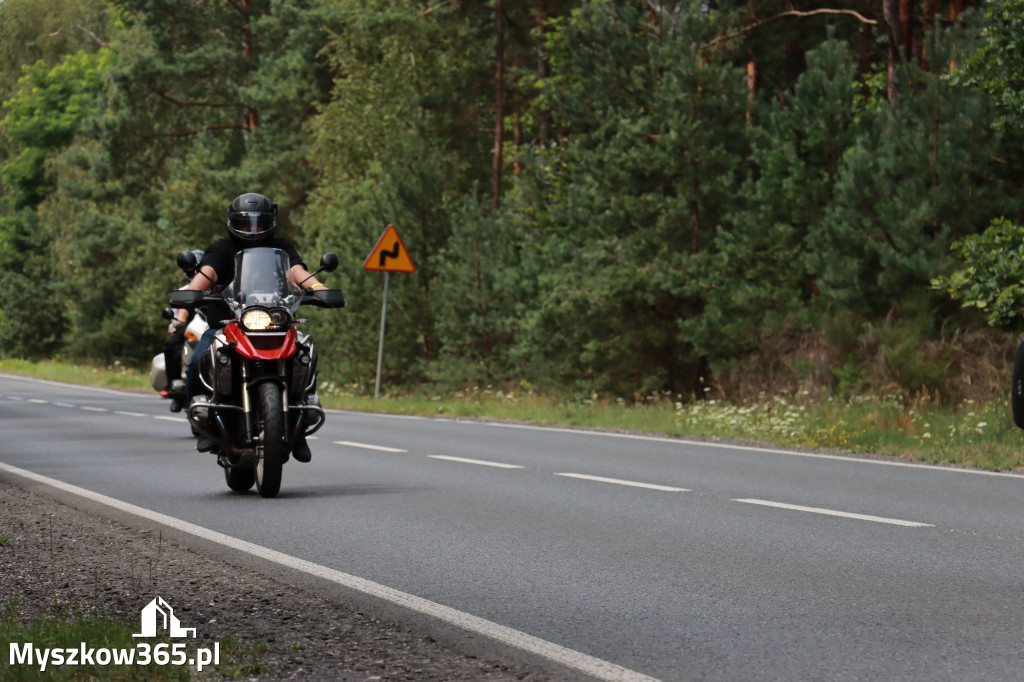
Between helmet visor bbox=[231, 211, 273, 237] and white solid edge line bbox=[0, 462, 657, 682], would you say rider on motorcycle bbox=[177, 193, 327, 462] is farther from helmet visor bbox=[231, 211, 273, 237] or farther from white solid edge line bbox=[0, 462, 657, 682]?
white solid edge line bbox=[0, 462, 657, 682]

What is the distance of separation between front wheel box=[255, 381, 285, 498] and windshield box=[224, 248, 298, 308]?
613 millimetres

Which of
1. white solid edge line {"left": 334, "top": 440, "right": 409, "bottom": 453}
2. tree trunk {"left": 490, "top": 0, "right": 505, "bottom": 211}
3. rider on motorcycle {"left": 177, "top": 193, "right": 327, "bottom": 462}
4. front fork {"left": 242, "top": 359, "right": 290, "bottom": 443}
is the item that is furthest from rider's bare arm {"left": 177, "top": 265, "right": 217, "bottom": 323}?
tree trunk {"left": 490, "top": 0, "right": 505, "bottom": 211}

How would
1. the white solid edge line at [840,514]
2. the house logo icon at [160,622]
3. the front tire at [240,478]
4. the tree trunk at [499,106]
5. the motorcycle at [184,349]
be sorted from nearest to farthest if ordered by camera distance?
the house logo icon at [160,622]
the white solid edge line at [840,514]
the front tire at [240,478]
the motorcycle at [184,349]
the tree trunk at [499,106]

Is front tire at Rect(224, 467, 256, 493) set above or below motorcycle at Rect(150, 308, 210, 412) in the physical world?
below

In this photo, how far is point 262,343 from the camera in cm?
1032

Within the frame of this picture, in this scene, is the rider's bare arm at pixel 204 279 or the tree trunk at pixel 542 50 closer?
the rider's bare arm at pixel 204 279

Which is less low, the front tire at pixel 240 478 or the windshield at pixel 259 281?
the windshield at pixel 259 281

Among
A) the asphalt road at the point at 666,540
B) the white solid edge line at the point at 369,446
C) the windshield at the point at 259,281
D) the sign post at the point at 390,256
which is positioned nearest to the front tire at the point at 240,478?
the asphalt road at the point at 666,540

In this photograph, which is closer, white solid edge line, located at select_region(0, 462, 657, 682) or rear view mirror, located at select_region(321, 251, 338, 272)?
white solid edge line, located at select_region(0, 462, 657, 682)

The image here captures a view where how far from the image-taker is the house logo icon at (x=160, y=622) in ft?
19.2

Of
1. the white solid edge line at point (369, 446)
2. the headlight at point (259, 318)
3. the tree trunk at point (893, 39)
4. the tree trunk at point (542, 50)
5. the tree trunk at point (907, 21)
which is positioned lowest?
the white solid edge line at point (369, 446)

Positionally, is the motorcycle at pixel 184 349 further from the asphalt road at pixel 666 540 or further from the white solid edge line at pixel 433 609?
the white solid edge line at pixel 433 609

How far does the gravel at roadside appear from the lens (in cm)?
551

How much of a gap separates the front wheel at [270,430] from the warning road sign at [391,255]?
16.6 metres
